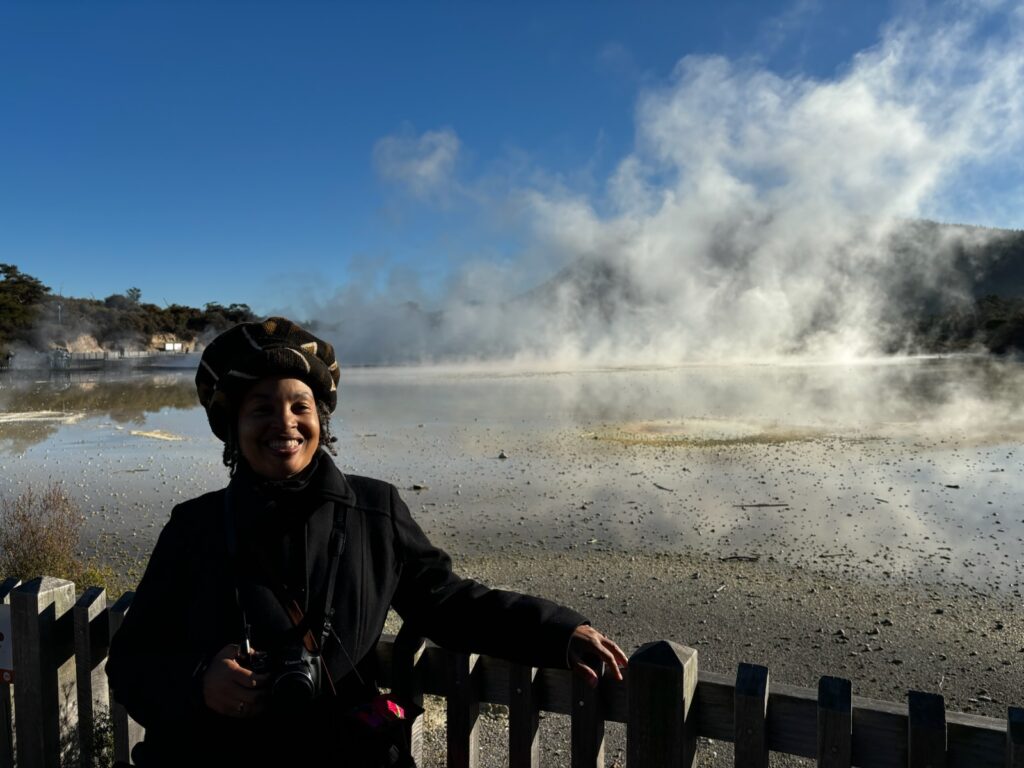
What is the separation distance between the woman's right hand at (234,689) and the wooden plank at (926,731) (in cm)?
168

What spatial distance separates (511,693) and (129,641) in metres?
1.17

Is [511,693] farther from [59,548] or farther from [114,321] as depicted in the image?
[114,321]

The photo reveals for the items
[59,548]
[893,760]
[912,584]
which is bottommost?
[912,584]

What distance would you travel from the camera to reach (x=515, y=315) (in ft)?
214

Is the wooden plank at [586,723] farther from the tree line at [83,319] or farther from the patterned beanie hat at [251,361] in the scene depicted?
the tree line at [83,319]

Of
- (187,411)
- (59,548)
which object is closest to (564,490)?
(59,548)

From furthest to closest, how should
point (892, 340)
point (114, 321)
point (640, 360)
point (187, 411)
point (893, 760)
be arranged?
→ point (114, 321)
point (892, 340)
point (640, 360)
point (187, 411)
point (893, 760)

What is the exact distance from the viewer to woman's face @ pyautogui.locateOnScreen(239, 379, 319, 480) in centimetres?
236

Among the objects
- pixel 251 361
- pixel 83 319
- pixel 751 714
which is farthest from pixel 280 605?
pixel 83 319

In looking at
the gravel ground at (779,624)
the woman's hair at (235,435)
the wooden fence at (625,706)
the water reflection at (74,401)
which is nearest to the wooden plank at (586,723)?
the wooden fence at (625,706)

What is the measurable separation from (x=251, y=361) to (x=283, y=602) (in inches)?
28.5

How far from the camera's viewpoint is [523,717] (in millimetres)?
2537

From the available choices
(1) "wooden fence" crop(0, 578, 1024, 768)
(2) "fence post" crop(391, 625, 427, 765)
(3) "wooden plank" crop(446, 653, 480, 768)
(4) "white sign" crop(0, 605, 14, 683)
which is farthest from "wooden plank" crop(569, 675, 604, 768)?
(4) "white sign" crop(0, 605, 14, 683)

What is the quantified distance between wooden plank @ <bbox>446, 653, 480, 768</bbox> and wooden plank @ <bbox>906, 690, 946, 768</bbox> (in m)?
1.29
